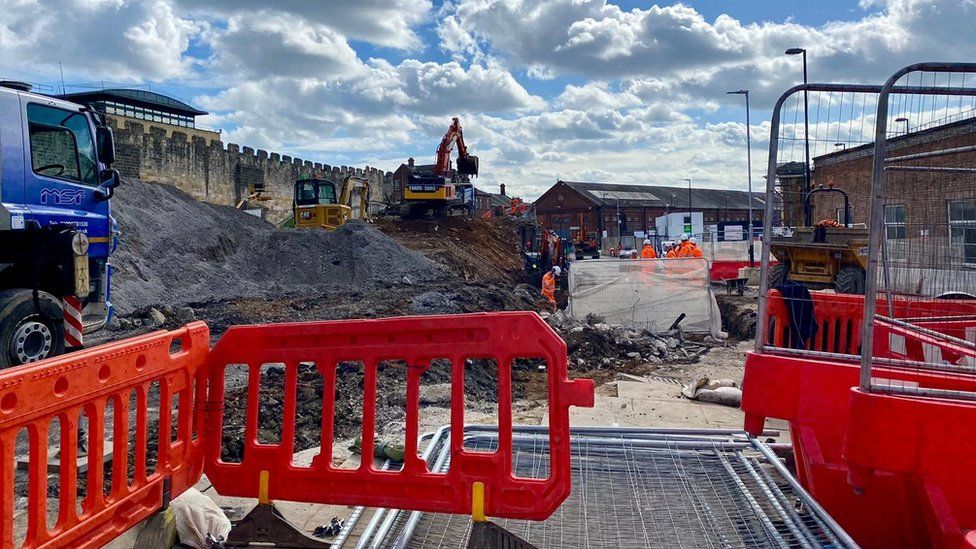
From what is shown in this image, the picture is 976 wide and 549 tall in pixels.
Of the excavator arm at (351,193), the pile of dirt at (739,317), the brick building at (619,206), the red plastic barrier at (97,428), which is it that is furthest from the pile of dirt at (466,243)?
the brick building at (619,206)

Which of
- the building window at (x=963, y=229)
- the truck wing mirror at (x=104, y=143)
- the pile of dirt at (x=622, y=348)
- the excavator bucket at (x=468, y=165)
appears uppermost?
the excavator bucket at (x=468, y=165)

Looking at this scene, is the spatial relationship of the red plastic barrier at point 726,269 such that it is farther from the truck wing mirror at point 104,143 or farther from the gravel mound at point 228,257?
the truck wing mirror at point 104,143

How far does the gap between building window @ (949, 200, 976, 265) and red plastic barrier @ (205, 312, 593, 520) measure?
2.25 meters

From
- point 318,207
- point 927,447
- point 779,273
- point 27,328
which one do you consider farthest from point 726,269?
point 927,447

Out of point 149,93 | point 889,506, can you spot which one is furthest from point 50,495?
point 149,93

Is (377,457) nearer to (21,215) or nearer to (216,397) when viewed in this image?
(216,397)

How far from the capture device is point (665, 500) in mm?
4289

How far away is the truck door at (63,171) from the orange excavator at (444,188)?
2131cm

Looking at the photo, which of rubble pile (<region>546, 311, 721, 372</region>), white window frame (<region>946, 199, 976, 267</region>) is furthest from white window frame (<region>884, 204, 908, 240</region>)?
rubble pile (<region>546, 311, 721, 372</region>)

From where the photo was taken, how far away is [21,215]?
7879mm

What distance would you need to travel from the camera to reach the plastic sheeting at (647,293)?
43.3 ft

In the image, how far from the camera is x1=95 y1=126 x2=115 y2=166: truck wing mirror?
29.8ft

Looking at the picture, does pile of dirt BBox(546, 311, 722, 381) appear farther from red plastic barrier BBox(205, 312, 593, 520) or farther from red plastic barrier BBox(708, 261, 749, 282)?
red plastic barrier BBox(708, 261, 749, 282)

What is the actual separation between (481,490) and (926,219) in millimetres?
2764
